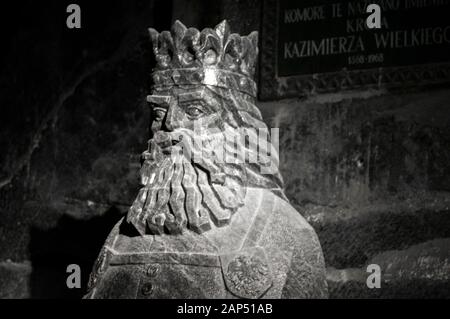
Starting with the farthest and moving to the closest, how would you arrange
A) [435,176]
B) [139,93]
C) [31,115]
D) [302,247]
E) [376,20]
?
1. [31,115]
2. [139,93]
3. [376,20]
4. [435,176]
5. [302,247]

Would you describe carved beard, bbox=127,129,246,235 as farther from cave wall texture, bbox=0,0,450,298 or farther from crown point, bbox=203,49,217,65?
cave wall texture, bbox=0,0,450,298

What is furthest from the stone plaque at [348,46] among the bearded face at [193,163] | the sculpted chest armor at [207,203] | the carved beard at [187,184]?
the carved beard at [187,184]

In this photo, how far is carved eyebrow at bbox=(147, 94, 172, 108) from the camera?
3.06m

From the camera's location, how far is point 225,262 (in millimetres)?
2785

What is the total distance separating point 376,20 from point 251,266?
1.49m

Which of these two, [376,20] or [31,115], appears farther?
[31,115]

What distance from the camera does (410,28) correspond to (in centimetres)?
366

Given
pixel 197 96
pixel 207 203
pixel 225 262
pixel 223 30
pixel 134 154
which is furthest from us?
pixel 134 154

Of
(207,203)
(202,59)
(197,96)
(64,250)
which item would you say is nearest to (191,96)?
(197,96)

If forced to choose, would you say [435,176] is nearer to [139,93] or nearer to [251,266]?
[251,266]

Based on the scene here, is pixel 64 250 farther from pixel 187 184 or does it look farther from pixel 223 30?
pixel 223 30

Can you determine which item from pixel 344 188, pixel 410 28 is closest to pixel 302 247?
pixel 344 188

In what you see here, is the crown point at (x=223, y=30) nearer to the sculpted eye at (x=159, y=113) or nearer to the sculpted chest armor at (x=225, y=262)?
the sculpted eye at (x=159, y=113)

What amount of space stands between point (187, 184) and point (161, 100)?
1.12ft
